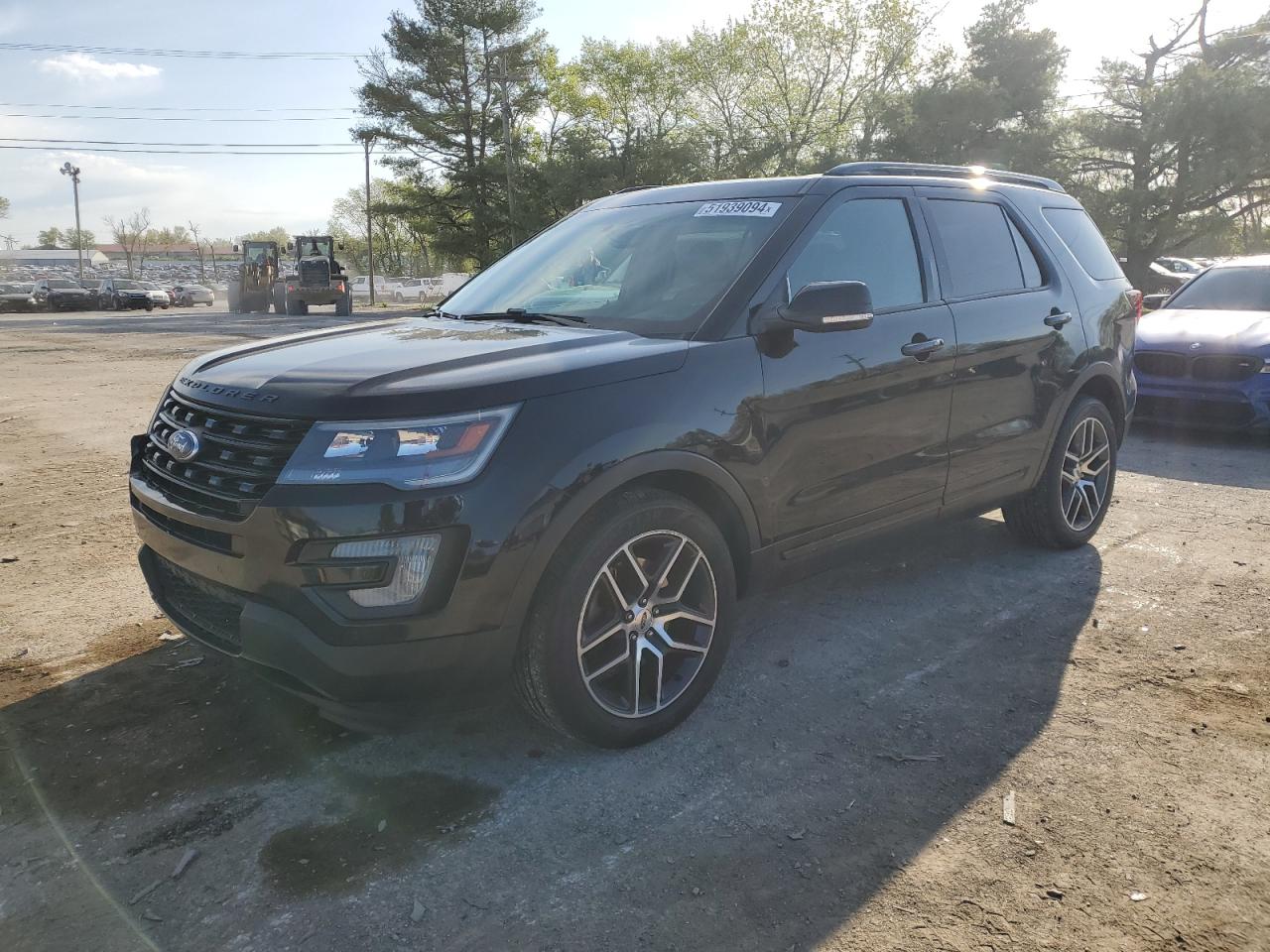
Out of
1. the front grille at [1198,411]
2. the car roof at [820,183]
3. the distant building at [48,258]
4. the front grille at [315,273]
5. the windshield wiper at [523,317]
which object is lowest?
the front grille at [1198,411]

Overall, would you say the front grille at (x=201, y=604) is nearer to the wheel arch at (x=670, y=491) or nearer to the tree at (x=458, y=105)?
the wheel arch at (x=670, y=491)

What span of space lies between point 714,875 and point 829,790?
1.82 feet

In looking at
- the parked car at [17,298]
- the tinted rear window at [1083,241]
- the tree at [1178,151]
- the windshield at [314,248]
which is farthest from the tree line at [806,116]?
the tinted rear window at [1083,241]

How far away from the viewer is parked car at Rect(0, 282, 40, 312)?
4319 centimetres

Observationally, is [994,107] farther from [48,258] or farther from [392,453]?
[48,258]

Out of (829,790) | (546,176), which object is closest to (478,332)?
(829,790)

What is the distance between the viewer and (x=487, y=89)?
44031mm

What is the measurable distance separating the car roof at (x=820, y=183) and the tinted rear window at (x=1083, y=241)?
12.4 inches

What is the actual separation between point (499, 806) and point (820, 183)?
8.46ft

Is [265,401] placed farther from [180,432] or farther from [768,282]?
[768,282]

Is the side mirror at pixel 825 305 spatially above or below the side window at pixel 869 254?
below

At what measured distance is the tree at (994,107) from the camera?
95.2 ft

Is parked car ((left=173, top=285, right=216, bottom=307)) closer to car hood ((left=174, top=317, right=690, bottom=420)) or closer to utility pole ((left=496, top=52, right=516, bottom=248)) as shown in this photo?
utility pole ((left=496, top=52, right=516, bottom=248))

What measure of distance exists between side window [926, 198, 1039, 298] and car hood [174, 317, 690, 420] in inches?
68.4
